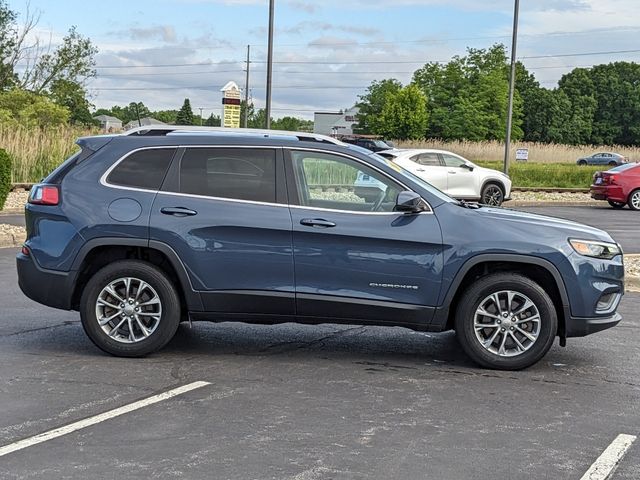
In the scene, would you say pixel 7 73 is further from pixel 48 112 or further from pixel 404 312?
pixel 404 312

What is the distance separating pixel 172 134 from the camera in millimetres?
7285

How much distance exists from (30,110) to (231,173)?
36575 mm

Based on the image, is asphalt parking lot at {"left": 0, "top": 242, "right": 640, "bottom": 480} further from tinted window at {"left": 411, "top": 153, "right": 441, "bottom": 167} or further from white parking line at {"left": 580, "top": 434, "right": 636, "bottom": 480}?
tinted window at {"left": 411, "top": 153, "right": 441, "bottom": 167}

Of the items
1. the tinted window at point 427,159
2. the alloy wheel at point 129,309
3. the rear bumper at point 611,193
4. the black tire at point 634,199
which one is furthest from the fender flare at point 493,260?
the black tire at point 634,199

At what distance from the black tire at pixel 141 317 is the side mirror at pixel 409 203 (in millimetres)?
1856

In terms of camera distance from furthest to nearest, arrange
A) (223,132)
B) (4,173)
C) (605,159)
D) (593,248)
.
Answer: (605,159) → (4,173) → (223,132) → (593,248)

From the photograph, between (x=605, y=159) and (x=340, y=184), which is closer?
(x=340, y=184)

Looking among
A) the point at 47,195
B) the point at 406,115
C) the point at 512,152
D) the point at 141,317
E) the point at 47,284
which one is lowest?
the point at 141,317

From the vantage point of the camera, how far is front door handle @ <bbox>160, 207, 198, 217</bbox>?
22.7ft

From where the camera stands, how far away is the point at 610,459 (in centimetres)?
494

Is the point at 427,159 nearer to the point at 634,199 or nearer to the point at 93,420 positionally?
the point at 634,199

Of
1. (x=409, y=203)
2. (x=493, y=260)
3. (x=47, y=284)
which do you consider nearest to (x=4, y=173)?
(x=47, y=284)

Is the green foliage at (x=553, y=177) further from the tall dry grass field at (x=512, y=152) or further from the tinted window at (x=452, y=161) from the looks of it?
the tinted window at (x=452, y=161)

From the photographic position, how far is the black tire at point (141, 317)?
696 centimetres
